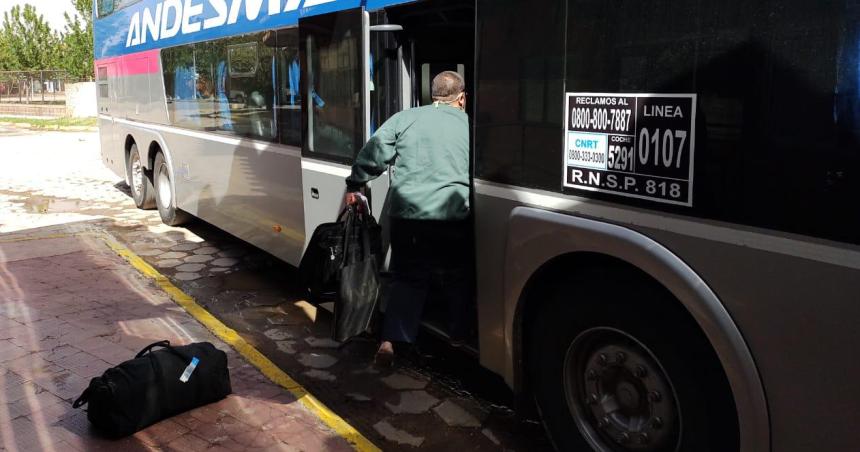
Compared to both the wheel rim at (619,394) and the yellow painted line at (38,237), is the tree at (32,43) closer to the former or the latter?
the yellow painted line at (38,237)

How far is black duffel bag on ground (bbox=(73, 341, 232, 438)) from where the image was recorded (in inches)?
150

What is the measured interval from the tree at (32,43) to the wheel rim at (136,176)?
140 ft

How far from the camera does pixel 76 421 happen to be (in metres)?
4.04

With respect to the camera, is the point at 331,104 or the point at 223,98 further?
the point at 223,98

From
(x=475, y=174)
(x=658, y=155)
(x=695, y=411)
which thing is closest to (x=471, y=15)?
(x=475, y=174)

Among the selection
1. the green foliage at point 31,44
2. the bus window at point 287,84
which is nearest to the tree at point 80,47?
the green foliage at point 31,44

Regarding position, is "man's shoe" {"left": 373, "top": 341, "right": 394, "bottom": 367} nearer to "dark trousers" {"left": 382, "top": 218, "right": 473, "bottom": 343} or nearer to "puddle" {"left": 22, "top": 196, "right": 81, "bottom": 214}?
"dark trousers" {"left": 382, "top": 218, "right": 473, "bottom": 343}

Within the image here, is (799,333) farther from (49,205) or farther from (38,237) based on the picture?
(49,205)

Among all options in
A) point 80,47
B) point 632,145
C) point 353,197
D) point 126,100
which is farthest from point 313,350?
point 80,47

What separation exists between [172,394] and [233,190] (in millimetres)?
3568

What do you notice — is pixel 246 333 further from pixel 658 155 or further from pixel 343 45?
pixel 658 155

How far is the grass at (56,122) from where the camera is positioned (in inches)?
1273

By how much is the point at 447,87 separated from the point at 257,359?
2262 millimetres

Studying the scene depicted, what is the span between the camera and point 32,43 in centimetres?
4797
